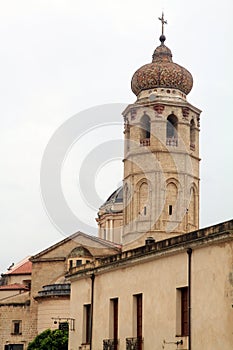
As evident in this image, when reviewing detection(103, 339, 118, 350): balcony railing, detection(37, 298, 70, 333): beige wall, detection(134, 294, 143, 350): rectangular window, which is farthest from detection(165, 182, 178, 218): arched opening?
detection(134, 294, 143, 350): rectangular window

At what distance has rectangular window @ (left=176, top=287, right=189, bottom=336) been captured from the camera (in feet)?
71.2

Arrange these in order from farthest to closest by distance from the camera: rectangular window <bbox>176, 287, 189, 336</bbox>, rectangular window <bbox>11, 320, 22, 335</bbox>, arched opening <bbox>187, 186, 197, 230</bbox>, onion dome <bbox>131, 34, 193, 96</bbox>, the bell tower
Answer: rectangular window <bbox>11, 320, 22, 335</bbox> → onion dome <bbox>131, 34, 193, 96</bbox> → arched opening <bbox>187, 186, 197, 230</bbox> → the bell tower → rectangular window <bbox>176, 287, 189, 336</bbox>

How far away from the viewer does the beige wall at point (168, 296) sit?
19.8 metres

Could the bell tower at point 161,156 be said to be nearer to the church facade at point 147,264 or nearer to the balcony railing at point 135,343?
the church facade at point 147,264

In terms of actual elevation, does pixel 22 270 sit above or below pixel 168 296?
above

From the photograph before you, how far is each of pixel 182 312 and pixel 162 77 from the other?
36199 mm

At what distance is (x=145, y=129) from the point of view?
56438mm

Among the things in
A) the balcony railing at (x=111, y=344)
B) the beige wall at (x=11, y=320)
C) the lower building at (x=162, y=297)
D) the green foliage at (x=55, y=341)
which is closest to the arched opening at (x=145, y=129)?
the beige wall at (x=11, y=320)

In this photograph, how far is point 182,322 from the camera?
21.9 m

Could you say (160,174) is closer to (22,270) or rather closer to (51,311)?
(51,311)

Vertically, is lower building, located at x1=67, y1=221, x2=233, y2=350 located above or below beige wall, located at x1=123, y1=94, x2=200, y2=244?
below

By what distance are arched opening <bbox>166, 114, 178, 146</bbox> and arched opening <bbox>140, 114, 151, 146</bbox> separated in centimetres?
148

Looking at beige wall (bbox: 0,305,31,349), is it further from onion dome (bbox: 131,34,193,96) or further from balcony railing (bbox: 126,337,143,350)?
balcony railing (bbox: 126,337,143,350)

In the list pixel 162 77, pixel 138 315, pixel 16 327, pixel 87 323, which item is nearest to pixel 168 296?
pixel 138 315
